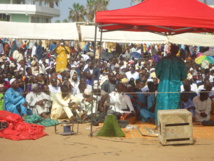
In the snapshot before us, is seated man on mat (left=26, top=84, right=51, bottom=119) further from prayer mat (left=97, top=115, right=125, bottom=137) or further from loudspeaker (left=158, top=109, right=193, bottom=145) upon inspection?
loudspeaker (left=158, top=109, right=193, bottom=145)

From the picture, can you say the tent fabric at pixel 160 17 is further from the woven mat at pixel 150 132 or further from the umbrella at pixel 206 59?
the umbrella at pixel 206 59

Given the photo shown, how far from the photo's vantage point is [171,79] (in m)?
8.78

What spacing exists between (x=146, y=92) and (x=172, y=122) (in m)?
2.86

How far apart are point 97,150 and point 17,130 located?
74.7 inches

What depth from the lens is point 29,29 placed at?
12633 mm

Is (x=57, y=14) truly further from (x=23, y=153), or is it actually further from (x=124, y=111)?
(x=23, y=153)

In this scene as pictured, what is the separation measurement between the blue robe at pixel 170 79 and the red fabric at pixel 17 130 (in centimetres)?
275

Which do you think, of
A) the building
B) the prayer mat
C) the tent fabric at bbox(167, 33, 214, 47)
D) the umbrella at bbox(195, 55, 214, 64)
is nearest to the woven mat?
the prayer mat

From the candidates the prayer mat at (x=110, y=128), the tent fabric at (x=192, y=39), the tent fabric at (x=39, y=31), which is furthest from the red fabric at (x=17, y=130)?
the tent fabric at (x=192, y=39)

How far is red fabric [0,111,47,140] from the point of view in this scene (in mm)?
7590

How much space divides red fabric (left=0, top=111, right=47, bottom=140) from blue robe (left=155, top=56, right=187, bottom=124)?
9.01 feet

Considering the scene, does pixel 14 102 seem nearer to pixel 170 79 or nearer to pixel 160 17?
pixel 170 79

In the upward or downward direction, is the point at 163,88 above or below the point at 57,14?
below

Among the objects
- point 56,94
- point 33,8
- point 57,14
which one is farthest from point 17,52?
point 57,14
